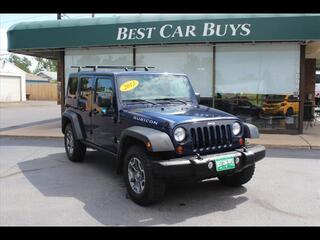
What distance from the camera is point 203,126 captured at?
5.46 metres

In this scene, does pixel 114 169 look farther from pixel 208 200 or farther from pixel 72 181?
pixel 208 200

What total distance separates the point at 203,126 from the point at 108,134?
6.78ft

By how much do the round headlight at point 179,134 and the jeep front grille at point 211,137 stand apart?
0.12 meters

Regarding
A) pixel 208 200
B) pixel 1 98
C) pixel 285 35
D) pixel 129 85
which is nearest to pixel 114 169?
pixel 129 85

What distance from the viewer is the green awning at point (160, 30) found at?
37.4 ft

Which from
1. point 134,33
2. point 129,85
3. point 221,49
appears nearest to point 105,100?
point 129,85

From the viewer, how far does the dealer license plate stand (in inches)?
207

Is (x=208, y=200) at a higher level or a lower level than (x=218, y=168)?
lower

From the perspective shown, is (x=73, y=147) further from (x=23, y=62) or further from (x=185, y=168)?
(x=23, y=62)

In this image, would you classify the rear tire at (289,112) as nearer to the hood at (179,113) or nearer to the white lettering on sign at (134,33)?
the white lettering on sign at (134,33)

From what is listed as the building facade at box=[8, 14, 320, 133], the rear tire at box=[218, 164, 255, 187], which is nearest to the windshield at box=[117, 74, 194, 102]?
the rear tire at box=[218, 164, 255, 187]

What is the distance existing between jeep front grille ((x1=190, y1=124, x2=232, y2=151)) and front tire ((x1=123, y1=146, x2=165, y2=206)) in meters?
0.67

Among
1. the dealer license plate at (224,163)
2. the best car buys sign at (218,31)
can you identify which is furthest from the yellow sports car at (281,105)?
the dealer license plate at (224,163)

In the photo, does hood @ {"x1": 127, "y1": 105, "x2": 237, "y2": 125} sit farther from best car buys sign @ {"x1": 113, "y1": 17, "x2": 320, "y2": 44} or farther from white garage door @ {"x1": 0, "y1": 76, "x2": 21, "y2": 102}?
white garage door @ {"x1": 0, "y1": 76, "x2": 21, "y2": 102}
